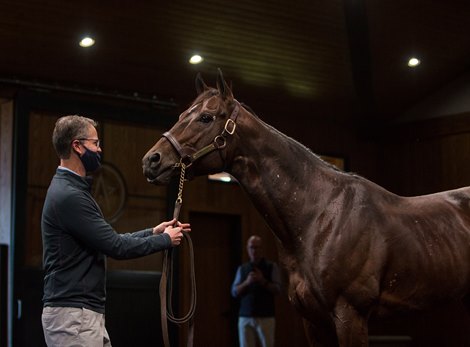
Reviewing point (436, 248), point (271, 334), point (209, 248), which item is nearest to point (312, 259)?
point (436, 248)

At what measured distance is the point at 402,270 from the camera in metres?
3.78

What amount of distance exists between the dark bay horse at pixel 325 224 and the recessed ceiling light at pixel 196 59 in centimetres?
563

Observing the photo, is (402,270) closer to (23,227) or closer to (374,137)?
(23,227)

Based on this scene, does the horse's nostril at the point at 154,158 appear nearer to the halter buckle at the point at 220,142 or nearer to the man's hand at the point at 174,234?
the halter buckle at the point at 220,142

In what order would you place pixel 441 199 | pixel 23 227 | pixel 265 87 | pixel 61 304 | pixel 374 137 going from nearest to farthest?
pixel 61 304 → pixel 441 199 → pixel 23 227 → pixel 265 87 → pixel 374 137

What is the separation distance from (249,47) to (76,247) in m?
6.76

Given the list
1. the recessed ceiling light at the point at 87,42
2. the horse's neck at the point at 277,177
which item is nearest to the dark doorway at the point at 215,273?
the recessed ceiling light at the point at 87,42

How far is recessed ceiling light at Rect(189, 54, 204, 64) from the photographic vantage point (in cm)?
956

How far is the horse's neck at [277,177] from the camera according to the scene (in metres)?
3.85

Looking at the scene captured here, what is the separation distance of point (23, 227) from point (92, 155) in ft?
18.8

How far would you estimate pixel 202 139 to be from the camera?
12.6 feet

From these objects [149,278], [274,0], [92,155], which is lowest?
[149,278]

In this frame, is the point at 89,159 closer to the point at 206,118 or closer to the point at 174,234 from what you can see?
the point at 174,234

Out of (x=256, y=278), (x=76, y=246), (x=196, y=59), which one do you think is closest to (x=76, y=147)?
(x=76, y=246)
